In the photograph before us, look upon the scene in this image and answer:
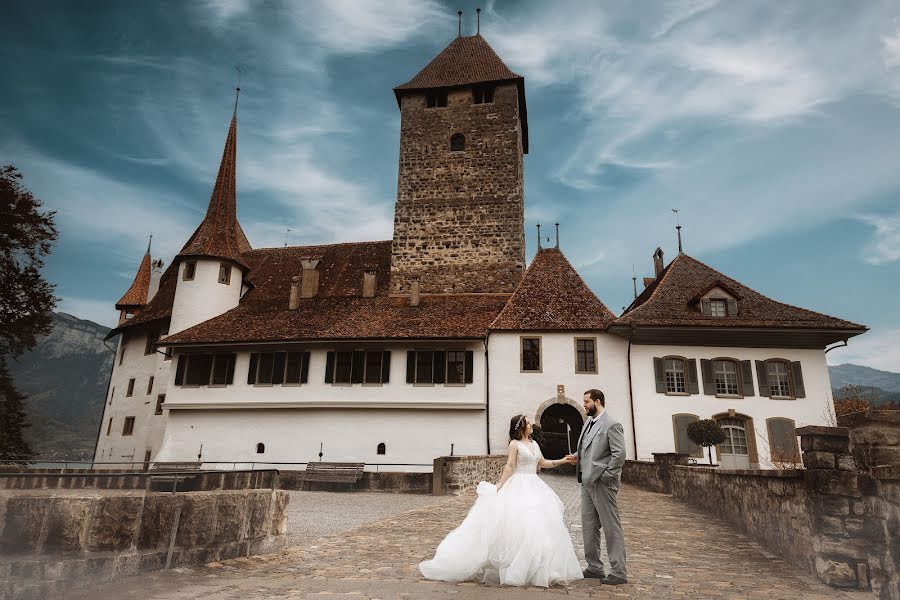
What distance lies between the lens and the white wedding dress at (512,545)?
549cm

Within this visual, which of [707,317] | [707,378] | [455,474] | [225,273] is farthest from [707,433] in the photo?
[225,273]

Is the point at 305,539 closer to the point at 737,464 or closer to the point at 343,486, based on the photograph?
the point at 343,486

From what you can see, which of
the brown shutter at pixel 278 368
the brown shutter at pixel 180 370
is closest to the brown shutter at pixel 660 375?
the brown shutter at pixel 278 368

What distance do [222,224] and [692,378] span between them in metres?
22.5

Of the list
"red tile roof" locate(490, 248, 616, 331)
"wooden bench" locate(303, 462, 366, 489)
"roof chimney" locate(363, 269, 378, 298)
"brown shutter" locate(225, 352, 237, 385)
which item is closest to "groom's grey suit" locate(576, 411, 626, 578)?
"wooden bench" locate(303, 462, 366, 489)

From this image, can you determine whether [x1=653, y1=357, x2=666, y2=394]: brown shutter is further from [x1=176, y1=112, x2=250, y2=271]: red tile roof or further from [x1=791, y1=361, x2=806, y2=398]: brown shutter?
[x1=176, y1=112, x2=250, y2=271]: red tile roof

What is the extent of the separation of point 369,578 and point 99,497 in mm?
2467

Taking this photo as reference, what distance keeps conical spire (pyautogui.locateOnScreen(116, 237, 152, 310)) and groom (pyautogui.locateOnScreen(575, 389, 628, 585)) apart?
3285 centimetres

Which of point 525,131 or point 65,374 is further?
point 65,374

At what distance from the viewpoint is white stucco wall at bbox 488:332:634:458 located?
23.0 meters

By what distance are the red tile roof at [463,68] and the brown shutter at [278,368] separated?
610 inches

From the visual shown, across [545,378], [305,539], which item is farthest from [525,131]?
[305,539]

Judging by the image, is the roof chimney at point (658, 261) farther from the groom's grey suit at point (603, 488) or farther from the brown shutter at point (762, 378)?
the groom's grey suit at point (603, 488)

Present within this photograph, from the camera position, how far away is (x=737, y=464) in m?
22.0
